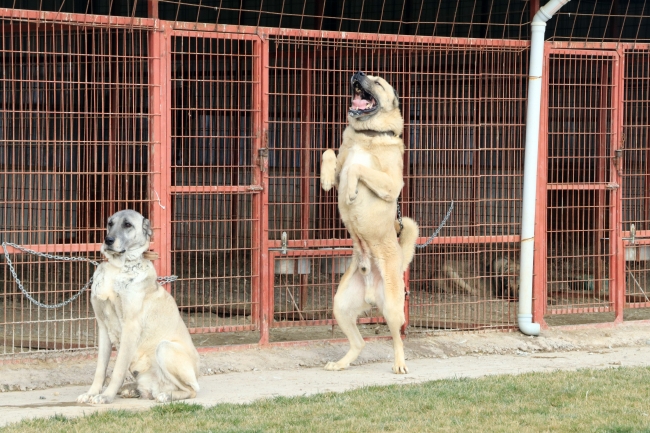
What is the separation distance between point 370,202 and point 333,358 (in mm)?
1439

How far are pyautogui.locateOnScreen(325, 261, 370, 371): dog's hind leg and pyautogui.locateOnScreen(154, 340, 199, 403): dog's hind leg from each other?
5.34 ft

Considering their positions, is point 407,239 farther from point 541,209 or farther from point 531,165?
point 541,209

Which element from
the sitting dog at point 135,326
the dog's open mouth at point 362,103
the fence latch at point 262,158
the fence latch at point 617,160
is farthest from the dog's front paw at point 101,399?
the fence latch at point 617,160

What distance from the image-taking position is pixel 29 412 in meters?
6.43

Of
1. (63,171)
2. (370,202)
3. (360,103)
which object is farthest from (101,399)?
(360,103)

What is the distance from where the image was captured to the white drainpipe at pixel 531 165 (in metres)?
9.31

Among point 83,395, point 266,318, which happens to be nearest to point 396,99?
point 266,318

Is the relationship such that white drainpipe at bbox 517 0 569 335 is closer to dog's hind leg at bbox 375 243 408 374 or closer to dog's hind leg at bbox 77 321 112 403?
dog's hind leg at bbox 375 243 408 374

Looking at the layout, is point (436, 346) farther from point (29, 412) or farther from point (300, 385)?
point (29, 412)

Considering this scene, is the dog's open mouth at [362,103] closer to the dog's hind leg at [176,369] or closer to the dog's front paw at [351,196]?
the dog's front paw at [351,196]

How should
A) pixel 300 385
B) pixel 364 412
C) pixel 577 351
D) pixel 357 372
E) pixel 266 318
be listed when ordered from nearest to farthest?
pixel 364 412 < pixel 300 385 < pixel 357 372 < pixel 266 318 < pixel 577 351

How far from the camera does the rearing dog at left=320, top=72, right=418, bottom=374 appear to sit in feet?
26.2

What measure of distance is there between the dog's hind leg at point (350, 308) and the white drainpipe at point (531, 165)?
193 centimetres

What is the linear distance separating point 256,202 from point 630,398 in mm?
3392
